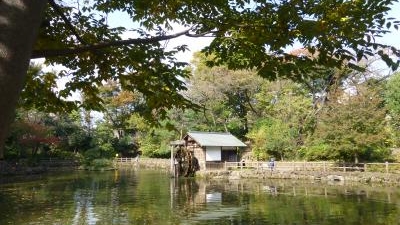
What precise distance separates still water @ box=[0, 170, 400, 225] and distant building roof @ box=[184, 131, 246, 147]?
8413 mm

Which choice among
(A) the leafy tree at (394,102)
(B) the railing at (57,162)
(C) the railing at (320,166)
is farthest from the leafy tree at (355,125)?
(B) the railing at (57,162)

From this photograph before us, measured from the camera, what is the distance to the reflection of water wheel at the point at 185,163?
31.1 metres

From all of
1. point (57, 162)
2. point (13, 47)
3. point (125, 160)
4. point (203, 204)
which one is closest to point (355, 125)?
point (203, 204)

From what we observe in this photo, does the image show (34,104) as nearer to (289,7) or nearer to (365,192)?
(289,7)

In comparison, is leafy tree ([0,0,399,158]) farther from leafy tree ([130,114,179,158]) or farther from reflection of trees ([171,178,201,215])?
leafy tree ([130,114,179,158])

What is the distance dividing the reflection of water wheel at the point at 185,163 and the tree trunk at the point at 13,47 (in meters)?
29.3

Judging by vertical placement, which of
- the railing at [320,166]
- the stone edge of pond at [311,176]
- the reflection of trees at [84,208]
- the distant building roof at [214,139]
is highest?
the distant building roof at [214,139]

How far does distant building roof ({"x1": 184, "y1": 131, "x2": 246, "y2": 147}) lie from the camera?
34688 millimetres

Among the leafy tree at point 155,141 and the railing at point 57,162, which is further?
the leafy tree at point 155,141

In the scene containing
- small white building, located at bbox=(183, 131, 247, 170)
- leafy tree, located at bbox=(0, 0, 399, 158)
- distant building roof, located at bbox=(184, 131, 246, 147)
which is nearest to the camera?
leafy tree, located at bbox=(0, 0, 399, 158)

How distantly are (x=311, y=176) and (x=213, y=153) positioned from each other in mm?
10153

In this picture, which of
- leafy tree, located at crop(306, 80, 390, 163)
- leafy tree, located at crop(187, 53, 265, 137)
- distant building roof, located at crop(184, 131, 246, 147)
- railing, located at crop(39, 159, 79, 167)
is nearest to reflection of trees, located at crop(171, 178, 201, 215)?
distant building roof, located at crop(184, 131, 246, 147)

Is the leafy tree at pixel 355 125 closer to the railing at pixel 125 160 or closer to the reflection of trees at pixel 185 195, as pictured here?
the reflection of trees at pixel 185 195

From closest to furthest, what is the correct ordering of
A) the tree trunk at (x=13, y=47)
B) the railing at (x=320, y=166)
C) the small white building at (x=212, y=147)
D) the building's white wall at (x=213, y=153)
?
the tree trunk at (x=13, y=47)
the railing at (x=320, y=166)
the small white building at (x=212, y=147)
the building's white wall at (x=213, y=153)
